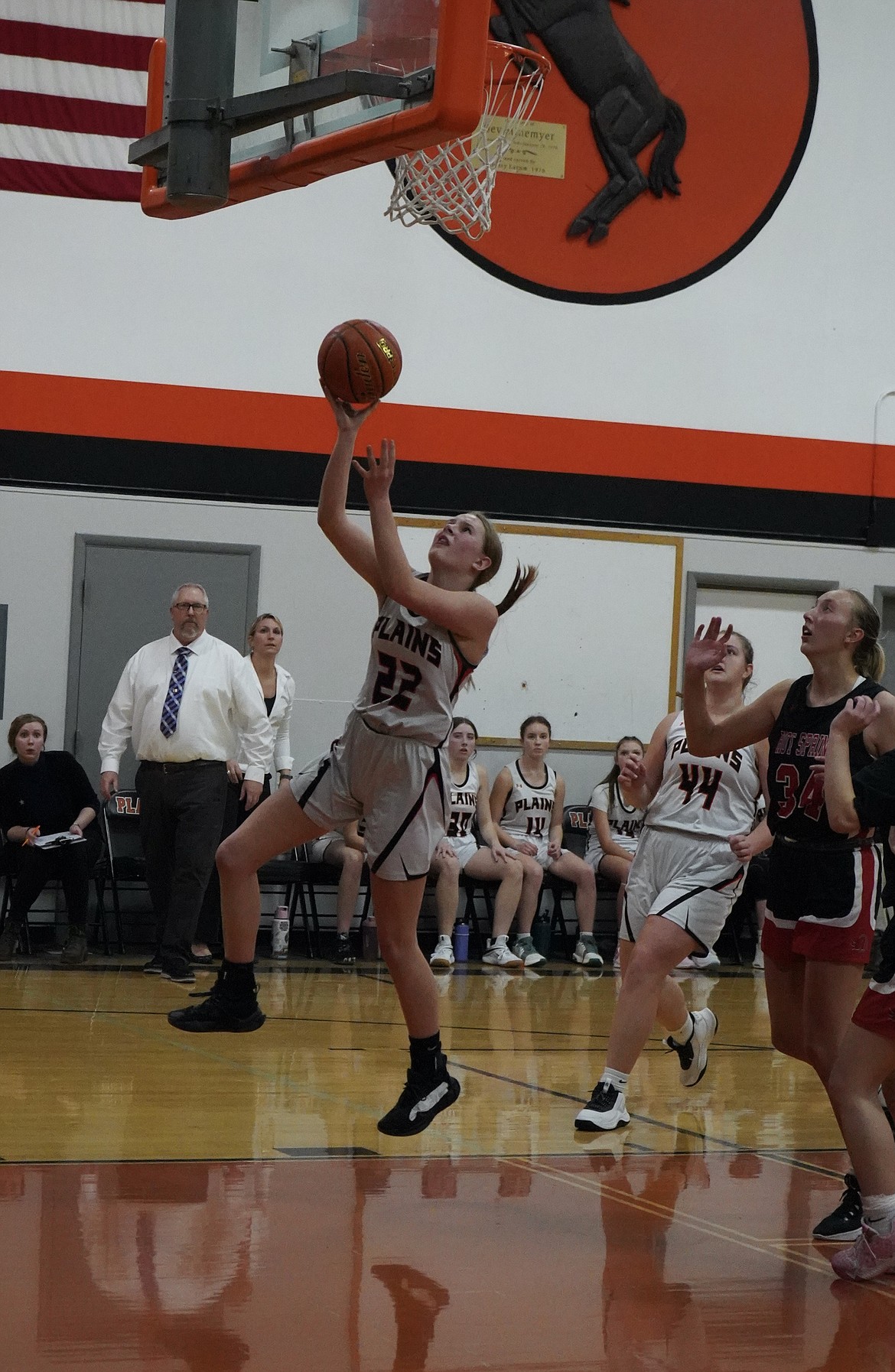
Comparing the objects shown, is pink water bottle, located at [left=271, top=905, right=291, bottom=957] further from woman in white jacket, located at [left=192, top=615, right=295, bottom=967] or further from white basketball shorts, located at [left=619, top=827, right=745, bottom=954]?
white basketball shorts, located at [left=619, top=827, right=745, bottom=954]

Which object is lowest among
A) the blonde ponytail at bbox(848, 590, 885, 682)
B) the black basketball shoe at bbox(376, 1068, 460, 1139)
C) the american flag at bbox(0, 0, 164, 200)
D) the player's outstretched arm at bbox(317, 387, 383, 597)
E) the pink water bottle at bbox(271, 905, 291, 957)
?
the pink water bottle at bbox(271, 905, 291, 957)

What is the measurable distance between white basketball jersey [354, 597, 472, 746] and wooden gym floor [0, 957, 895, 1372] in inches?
52.4

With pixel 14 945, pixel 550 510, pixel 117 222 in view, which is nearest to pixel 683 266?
pixel 550 510

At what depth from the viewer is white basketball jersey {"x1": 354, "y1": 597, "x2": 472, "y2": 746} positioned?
4.43 metres

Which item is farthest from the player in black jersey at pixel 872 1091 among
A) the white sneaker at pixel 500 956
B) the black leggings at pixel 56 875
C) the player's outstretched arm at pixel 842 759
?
the black leggings at pixel 56 875

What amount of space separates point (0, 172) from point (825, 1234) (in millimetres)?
8534

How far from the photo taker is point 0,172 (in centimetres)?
1026

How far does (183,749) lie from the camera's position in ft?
29.3

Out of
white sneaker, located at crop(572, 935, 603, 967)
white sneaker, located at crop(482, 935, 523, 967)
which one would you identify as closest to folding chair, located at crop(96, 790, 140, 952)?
white sneaker, located at crop(482, 935, 523, 967)

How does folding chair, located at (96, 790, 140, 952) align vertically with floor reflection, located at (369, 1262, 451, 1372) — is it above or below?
above

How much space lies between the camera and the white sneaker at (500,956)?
1040 cm

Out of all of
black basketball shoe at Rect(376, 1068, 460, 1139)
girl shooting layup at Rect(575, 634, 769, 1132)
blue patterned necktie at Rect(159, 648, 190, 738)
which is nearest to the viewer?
black basketball shoe at Rect(376, 1068, 460, 1139)

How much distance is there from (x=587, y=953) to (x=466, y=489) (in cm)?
340

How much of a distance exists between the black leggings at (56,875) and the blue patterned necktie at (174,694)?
3.87ft
